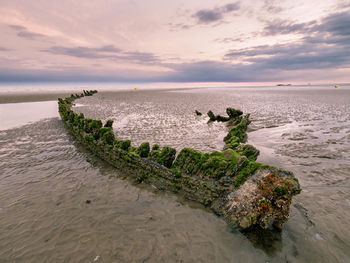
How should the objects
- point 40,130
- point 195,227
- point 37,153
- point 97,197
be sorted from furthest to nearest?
point 40,130 → point 37,153 → point 97,197 → point 195,227

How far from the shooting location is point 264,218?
4.20 metres

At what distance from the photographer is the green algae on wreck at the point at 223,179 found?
417 centimetres

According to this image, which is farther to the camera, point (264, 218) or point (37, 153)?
point (37, 153)

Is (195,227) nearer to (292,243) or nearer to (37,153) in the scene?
(292,243)

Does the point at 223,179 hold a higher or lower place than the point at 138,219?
higher

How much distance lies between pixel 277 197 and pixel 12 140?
17.3 metres

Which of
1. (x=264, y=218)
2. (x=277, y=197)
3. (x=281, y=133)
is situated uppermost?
(x=277, y=197)

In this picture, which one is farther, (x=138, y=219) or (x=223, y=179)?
(x=138, y=219)

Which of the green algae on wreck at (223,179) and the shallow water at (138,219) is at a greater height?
the green algae on wreck at (223,179)

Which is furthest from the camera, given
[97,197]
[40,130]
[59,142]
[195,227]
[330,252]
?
[40,130]

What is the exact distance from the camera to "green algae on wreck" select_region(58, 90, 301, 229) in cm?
417

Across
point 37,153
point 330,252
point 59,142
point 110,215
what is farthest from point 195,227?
point 59,142

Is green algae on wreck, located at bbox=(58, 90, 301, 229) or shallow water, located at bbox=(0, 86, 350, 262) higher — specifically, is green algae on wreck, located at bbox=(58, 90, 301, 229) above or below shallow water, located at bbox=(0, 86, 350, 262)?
above

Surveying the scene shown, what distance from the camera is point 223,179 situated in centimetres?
507
